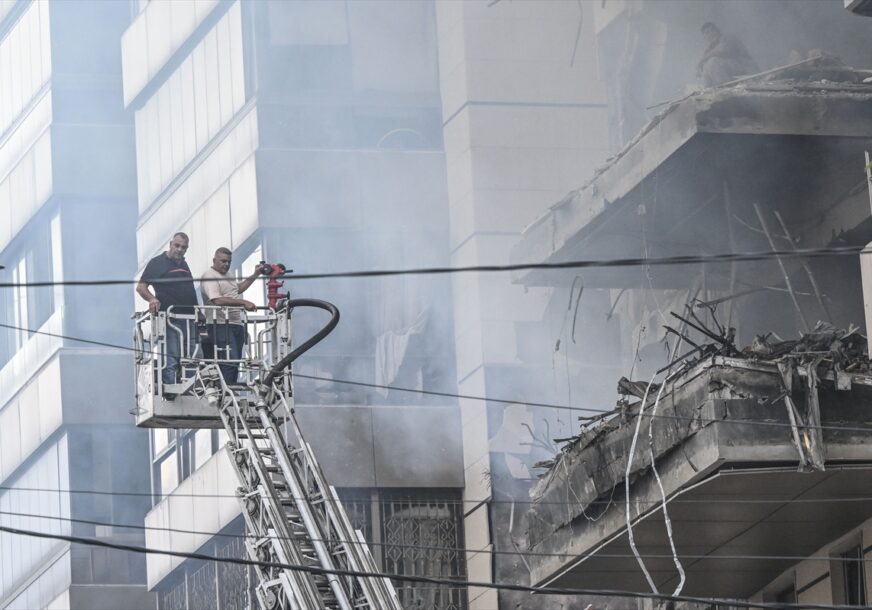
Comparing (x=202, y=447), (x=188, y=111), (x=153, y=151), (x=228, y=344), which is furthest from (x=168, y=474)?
(x=228, y=344)

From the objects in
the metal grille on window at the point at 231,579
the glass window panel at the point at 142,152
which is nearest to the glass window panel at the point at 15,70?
the glass window panel at the point at 142,152

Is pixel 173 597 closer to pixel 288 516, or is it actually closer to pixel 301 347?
pixel 288 516

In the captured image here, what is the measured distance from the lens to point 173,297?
21719 mm

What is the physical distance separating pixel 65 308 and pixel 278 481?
58.1 feet

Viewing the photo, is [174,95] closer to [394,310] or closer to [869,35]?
[394,310]

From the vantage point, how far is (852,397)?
20.3 meters

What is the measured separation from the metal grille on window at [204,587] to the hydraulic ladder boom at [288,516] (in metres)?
10.9

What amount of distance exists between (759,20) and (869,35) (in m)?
1.58

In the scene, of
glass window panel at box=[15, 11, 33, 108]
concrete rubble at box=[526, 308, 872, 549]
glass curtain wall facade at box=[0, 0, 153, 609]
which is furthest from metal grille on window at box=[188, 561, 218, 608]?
concrete rubble at box=[526, 308, 872, 549]

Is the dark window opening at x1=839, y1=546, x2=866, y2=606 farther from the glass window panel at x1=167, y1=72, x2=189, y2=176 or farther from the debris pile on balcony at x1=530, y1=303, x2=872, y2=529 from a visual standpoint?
the glass window panel at x1=167, y1=72, x2=189, y2=176

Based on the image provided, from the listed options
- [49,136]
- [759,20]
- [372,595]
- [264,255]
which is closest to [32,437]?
[49,136]

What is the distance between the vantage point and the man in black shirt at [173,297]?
2131cm

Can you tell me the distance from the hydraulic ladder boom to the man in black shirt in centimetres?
26

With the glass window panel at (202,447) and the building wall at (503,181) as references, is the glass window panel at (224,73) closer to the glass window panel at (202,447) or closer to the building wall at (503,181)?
the building wall at (503,181)
